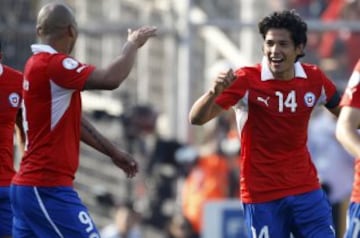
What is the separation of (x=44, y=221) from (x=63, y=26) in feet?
4.18

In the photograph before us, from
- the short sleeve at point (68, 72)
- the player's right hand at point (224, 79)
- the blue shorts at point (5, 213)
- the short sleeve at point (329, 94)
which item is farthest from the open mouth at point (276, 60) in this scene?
the blue shorts at point (5, 213)

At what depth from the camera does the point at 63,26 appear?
10070mm

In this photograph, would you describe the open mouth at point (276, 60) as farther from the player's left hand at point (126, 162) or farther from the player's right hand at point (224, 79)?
the player's left hand at point (126, 162)

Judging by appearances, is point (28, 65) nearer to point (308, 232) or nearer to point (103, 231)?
point (308, 232)

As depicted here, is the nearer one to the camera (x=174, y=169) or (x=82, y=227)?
(x=82, y=227)

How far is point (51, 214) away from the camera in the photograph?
1009cm

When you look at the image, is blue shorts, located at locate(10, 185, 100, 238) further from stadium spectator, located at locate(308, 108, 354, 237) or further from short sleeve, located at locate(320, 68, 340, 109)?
stadium spectator, located at locate(308, 108, 354, 237)

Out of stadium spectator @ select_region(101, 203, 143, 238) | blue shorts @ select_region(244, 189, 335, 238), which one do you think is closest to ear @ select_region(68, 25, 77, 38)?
blue shorts @ select_region(244, 189, 335, 238)

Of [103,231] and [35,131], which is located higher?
[35,131]

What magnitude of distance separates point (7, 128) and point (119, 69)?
5.04ft

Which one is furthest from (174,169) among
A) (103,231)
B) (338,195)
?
(338,195)

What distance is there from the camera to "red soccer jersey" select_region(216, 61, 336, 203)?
34.5 ft

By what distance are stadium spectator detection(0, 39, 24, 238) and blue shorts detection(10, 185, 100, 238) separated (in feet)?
2.56

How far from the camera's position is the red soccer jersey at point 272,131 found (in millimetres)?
10516
